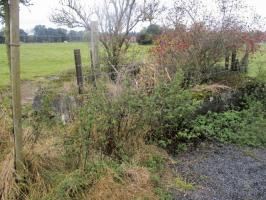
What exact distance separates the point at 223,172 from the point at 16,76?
2.73 metres

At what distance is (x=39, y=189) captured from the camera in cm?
388

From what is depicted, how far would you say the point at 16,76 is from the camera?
3572 millimetres

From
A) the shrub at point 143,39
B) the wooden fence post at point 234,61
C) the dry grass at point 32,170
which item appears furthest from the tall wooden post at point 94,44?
the dry grass at point 32,170

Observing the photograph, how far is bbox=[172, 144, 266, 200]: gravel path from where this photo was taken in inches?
165

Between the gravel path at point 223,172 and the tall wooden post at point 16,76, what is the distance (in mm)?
1654

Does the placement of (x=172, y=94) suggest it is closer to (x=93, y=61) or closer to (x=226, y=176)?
(x=226, y=176)

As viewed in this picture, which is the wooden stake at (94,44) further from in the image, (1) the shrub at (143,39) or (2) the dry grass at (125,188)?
(2) the dry grass at (125,188)

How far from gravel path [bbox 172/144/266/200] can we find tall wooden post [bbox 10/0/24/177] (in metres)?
1.65

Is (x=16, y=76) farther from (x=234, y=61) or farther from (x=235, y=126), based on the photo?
(x=234, y=61)

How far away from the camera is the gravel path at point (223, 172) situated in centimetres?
419

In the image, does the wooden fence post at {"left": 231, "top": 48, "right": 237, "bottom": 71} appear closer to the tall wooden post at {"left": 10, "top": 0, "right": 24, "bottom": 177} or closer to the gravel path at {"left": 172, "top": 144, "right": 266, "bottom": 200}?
the gravel path at {"left": 172, "top": 144, "right": 266, "bottom": 200}

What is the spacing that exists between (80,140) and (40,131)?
1.71 ft

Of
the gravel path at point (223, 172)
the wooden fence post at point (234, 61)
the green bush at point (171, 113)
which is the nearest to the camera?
the gravel path at point (223, 172)

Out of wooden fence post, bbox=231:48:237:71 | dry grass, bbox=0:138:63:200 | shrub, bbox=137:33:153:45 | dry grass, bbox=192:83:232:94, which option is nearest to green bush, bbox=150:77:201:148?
dry grass, bbox=192:83:232:94
